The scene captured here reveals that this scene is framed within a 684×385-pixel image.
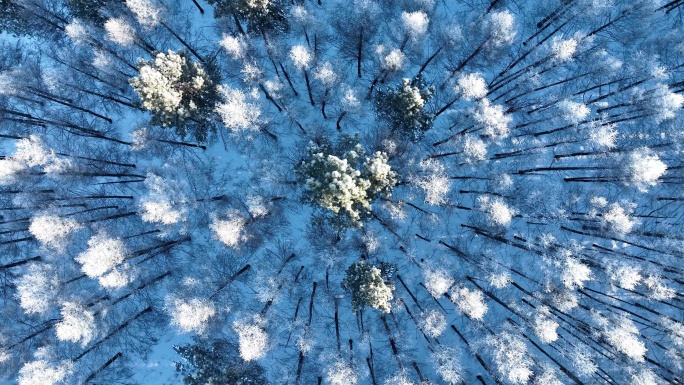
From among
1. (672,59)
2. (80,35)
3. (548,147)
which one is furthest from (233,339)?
(672,59)

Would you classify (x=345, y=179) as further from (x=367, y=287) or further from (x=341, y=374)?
(x=341, y=374)

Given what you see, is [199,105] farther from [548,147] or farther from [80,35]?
[548,147]

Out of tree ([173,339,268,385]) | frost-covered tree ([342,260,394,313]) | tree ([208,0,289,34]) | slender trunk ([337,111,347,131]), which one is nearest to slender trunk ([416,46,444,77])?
slender trunk ([337,111,347,131])

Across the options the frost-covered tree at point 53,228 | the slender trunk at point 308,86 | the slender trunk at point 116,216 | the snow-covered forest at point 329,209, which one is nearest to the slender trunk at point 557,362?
the snow-covered forest at point 329,209

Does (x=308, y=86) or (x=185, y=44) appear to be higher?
(x=185, y=44)

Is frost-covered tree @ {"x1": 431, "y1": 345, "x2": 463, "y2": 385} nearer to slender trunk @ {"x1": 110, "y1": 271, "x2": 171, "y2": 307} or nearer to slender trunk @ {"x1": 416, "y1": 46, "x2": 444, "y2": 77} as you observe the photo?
slender trunk @ {"x1": 416, "y1": 46, "x2": 444, "y2": 77}

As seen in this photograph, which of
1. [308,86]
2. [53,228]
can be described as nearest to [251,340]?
[53,228]

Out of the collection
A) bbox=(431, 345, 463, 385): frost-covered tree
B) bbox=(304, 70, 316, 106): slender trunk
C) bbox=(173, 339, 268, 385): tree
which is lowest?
bbox=(173, 339, 268, 385): tree
